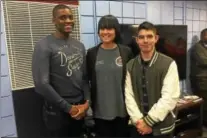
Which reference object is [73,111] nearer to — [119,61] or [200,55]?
[119,61]

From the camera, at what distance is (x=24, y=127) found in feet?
6.07

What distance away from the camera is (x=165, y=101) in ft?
4.75

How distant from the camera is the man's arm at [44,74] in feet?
4.65

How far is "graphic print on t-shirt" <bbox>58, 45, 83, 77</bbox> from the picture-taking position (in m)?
1.49

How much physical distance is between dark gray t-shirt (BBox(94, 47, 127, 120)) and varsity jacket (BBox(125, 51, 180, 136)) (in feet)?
0.26

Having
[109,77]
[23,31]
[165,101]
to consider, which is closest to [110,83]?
[109,77]

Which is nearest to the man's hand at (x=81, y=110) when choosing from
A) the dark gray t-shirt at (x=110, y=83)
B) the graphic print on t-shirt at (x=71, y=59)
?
the dark gray t-shirt at (x=110, y=83)

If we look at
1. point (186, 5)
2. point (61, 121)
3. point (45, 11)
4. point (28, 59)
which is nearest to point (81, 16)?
point (45, 11)

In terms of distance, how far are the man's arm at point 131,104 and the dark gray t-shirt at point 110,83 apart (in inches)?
2.1

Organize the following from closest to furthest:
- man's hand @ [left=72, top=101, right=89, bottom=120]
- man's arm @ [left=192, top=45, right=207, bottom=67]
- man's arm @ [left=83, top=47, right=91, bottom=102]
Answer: man's hand @ [left=72, top=101, right=89, bottom=120]
man's arm @ [left=83, top=47, right=91, bottom=102]
man's arm @ [left=192, top=45, right=207, bottom=67]

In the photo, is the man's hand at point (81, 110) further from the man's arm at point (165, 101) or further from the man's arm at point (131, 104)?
the man's arm at point (165, 101)

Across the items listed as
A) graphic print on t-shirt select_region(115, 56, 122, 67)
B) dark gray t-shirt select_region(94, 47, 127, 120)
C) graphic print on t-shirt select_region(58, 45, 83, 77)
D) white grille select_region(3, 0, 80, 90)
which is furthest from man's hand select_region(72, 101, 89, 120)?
white grille select_region(3, 0, 80, 90)

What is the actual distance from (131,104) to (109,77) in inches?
9.4

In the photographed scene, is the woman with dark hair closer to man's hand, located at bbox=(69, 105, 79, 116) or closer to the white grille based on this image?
man's hand, located at bbox=(69, 105, 79, 116)
